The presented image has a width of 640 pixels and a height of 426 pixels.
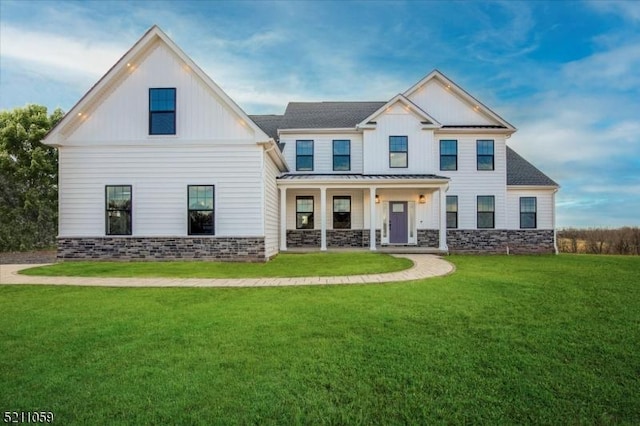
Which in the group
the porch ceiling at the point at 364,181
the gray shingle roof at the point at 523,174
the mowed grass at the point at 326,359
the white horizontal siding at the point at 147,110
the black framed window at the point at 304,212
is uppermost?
the white horizontal siding at the point at 147,110

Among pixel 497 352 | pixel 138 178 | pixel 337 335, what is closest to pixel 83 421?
pixel 337 335

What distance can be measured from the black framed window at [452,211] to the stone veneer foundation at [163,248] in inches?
418

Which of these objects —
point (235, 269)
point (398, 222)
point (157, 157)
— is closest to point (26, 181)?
point (157, 157)

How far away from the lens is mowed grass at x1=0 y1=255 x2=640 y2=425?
117 inches

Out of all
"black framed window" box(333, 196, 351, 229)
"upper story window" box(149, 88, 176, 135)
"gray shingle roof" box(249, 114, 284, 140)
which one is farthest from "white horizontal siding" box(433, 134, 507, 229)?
"upper story window" box(149, 88, 176, 135)

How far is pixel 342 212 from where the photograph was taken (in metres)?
19.0

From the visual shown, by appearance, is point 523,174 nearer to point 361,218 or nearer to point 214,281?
point 361,218

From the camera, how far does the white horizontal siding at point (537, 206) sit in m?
19.2


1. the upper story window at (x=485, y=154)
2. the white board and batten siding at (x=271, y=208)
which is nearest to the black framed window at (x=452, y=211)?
the upper story window at (x=485, y=154)

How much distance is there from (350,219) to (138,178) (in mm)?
10248

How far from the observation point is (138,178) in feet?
43.8

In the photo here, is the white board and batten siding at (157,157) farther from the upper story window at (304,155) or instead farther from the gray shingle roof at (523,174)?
the gray shingle roof at (523,174)

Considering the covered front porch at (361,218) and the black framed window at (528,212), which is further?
the black framed window at (528,212)

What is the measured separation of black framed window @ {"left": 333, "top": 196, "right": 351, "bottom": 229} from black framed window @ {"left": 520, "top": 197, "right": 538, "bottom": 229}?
940cm
